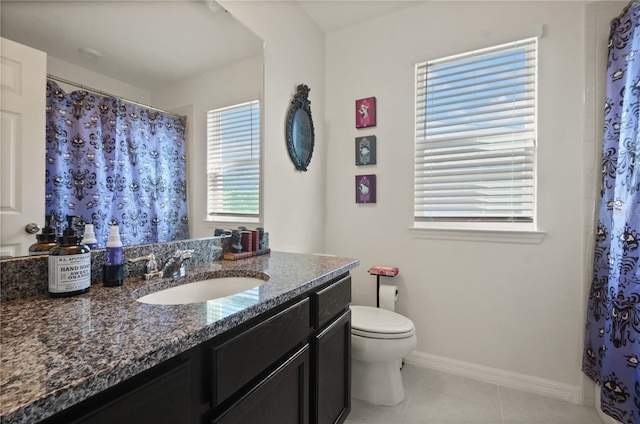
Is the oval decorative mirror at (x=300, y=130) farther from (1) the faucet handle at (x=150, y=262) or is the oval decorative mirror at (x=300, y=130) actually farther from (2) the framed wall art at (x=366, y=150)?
(1) the faucet handle at (x=150, y=262)

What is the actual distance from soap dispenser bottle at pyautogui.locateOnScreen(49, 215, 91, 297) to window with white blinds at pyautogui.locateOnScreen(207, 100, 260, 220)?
2.02 ft

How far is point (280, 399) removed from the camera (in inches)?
37.7

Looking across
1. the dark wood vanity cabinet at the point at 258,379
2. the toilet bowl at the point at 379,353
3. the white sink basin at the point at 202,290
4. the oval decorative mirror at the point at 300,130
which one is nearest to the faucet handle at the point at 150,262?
the white sink basin at the point at 202,290

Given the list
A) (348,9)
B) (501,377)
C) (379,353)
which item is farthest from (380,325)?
(348,9)

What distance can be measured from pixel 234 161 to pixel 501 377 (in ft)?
6.94

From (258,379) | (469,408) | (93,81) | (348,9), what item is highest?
(348,9)

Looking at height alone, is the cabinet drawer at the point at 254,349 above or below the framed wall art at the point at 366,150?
below

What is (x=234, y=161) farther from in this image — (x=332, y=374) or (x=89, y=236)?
(x=332, y=374)

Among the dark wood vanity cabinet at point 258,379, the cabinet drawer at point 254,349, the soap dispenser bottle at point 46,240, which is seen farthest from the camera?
the soap dispenser bottle at point 46,240

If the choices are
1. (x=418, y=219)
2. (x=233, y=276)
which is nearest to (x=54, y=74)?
(x=233, y=276)

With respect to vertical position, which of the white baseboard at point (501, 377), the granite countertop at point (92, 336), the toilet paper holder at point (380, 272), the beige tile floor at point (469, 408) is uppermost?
the granite countertop at point (92, 336)

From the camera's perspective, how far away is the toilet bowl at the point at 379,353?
1647 mm

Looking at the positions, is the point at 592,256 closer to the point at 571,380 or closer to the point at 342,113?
the point at 571,380

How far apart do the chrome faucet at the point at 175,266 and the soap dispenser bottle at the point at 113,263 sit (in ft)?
0.53
